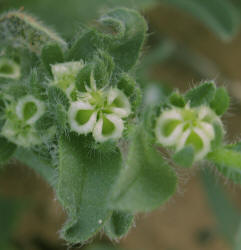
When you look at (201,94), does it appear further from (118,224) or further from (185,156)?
(118,224)

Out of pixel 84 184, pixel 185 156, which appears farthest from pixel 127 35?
pixel 185 156

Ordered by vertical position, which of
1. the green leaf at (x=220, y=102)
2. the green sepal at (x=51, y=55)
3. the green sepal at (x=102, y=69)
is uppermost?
the green leaf at (x=220, y=102)

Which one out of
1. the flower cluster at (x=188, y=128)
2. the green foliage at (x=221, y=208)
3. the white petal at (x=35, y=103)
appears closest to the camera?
the flower cluster at (x=188, y=128)

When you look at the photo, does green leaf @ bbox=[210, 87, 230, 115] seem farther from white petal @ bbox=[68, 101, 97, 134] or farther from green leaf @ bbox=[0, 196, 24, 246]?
green leaf @ bbox=[0, 196, 24, 246]

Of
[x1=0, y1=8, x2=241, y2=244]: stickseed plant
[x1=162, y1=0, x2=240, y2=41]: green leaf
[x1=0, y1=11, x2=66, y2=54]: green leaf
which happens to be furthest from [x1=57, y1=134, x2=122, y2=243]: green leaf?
[x1=162, y1=0, x2=240, y2=41]: green leaf

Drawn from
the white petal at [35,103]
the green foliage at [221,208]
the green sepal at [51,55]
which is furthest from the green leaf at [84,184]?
the green foliage at [221,208]

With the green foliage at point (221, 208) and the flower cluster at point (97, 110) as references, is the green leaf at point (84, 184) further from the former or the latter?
the green foliage at point (221, 208)
